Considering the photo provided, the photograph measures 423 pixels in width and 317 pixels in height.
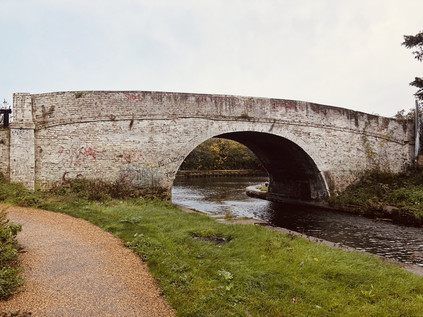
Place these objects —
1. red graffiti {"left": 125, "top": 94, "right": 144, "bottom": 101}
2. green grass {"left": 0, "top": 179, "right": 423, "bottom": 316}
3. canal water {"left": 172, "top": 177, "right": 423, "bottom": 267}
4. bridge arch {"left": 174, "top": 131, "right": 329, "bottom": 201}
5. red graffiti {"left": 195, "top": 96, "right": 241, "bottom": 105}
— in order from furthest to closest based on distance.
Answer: bridge arch {"left": 174, "top": 131, "right": 329, "bottom": 201}
red graffiti {"left": 195, "top": 96, "right": 241, "bottom": 105}
red graffiti {"left": 125, "top": 94, "right": 144, "bottom": 101}
canal water {"left": 172, "top": 177, "right": 423, "bottom": 267}
green grass {"left": 0, "top": 179, "right": 423, "bottom": 316}

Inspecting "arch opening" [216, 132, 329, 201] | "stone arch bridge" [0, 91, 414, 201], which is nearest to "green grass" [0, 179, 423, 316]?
"stone arch bridge" [0, 91, 414, 201]

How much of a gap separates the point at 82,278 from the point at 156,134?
8513 millimetres

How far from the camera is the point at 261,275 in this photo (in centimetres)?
441

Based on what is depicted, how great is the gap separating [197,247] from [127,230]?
1.90 m

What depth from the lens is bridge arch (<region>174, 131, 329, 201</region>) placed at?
589 inches

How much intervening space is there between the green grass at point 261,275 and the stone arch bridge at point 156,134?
499cm

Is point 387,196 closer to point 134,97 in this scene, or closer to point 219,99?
point 219,99

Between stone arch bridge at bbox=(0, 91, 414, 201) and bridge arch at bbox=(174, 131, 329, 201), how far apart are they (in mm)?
75

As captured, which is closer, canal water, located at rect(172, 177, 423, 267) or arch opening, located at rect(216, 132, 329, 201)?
canal water, located at rect(172, 177, 423, 267)

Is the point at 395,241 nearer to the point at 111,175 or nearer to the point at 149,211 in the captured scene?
the point at 149,211

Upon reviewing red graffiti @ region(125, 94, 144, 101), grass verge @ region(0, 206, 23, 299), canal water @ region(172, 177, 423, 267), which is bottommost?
canal water @ region(172, 177, 423, 267)

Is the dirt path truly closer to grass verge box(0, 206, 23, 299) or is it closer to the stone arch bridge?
grass verge box(0, 206, 23, 299)

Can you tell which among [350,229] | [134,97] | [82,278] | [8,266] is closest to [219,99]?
[134,97]

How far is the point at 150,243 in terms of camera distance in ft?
18.2
